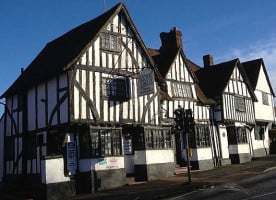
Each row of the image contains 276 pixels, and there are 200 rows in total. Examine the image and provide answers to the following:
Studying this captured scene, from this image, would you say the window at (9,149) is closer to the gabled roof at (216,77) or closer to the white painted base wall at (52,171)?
the white painted base wall at (52,171)

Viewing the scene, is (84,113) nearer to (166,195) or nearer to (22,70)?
(166,195)

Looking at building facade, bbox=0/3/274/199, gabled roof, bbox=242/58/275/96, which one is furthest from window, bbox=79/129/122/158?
gabled roof, bbox=242/58/275/96

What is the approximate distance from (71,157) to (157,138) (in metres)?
5.47

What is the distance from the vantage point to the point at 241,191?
45.0ft

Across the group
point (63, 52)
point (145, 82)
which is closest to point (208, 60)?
point (145, 82)

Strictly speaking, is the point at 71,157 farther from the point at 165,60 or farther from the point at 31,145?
the point at 165,60

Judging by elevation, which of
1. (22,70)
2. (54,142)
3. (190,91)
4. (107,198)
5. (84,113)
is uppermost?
(22,70)

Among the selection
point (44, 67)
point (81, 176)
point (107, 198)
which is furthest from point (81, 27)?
point (107, 198)

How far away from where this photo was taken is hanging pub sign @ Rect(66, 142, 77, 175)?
1691cm

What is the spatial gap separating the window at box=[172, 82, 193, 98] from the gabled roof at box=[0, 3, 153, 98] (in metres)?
3.19

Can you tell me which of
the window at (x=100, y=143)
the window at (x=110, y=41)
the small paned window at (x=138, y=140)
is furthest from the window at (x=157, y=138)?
the window at (x=110, y=41)

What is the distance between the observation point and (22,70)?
78.0 ft

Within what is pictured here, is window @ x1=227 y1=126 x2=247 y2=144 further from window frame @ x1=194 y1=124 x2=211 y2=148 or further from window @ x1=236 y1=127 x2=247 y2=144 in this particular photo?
window frame @ x1=194 y1=124 x2=211 y2=148

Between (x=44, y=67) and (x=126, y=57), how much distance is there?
438 cm
